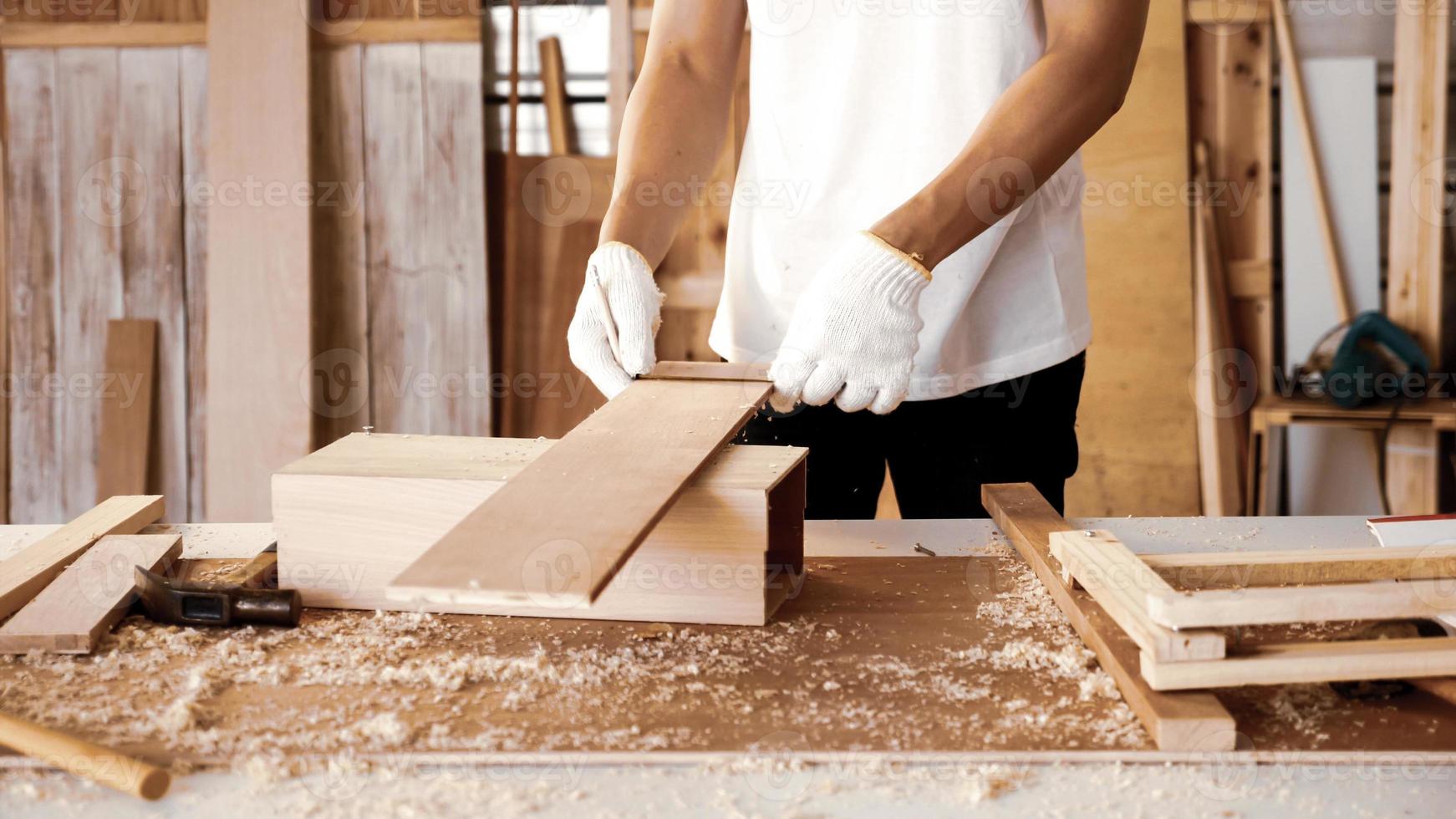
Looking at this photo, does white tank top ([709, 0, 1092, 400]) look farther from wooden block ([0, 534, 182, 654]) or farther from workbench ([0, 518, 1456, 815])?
wooden block ([0, 534, 182, 654])

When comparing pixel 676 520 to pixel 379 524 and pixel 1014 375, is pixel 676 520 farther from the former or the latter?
pixel 1014 375

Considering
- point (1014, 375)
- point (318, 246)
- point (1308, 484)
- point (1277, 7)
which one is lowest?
point (1308, 484)

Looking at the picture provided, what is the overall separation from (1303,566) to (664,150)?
1.09 m

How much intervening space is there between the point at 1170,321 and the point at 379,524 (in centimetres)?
287

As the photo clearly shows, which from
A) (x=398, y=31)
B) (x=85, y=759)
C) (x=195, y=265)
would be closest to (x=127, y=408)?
(x=195, y=265)

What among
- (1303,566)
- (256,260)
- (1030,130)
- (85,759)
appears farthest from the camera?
(256,260)

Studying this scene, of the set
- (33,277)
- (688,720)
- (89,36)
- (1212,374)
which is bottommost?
(688,720)

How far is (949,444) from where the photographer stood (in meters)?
1.83

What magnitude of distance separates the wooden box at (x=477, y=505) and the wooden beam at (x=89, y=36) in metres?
2.52

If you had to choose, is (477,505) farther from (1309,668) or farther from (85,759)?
(1309,668)

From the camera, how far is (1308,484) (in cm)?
366

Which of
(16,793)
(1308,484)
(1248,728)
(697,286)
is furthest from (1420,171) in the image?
(16,793)

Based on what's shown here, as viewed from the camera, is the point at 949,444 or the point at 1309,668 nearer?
the point at 1309,668

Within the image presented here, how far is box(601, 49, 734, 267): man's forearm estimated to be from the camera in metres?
1.74
